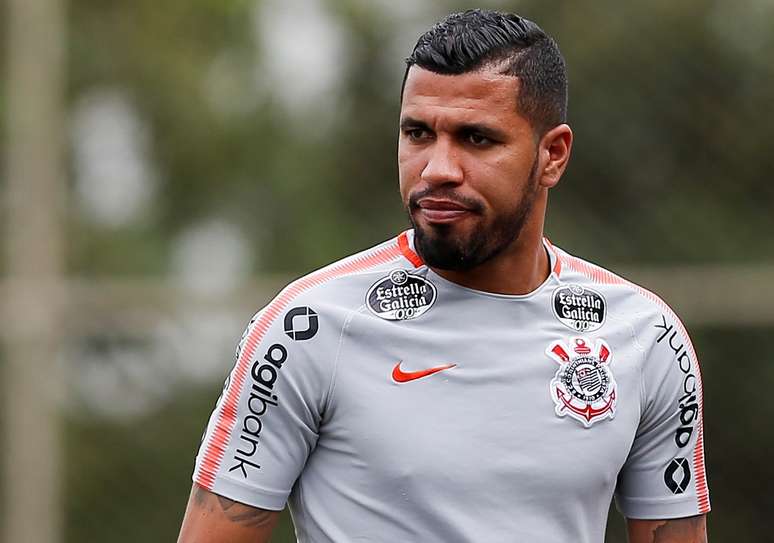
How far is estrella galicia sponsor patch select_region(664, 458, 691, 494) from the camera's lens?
3080mm

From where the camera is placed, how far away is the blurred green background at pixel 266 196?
23.6ft

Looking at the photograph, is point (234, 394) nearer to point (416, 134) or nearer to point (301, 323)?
point (301, 323)

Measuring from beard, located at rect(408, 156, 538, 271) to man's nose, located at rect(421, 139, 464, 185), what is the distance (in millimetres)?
25

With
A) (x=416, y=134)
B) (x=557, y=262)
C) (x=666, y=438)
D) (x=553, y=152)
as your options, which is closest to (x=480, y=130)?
(x=416, y=134)

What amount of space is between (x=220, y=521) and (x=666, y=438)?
36.2 inches

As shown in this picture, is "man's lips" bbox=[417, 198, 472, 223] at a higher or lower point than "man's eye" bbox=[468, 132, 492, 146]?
lower

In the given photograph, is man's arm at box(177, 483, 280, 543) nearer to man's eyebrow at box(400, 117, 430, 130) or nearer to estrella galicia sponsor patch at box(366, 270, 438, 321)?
estrella galicia sponsor patch at box(366, 270, 438, 321)

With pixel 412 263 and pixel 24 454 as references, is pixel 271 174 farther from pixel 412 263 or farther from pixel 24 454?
pixel 412 263

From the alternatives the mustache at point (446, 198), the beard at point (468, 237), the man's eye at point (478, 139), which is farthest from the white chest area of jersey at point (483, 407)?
the man's eye at point (478, 139)

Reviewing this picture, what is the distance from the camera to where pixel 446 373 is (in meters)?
2.85

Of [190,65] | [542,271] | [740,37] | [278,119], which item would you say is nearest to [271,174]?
[278,119]

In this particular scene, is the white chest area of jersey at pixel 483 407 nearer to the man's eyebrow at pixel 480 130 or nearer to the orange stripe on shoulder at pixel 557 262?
the orange stripe on shoulder at pixel 557 262

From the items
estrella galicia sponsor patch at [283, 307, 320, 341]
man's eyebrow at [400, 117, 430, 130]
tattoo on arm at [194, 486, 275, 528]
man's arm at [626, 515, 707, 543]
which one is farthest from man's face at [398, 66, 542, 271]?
man's arm at [626, 515, 707, 543]

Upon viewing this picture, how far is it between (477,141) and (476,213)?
0.13 meters
